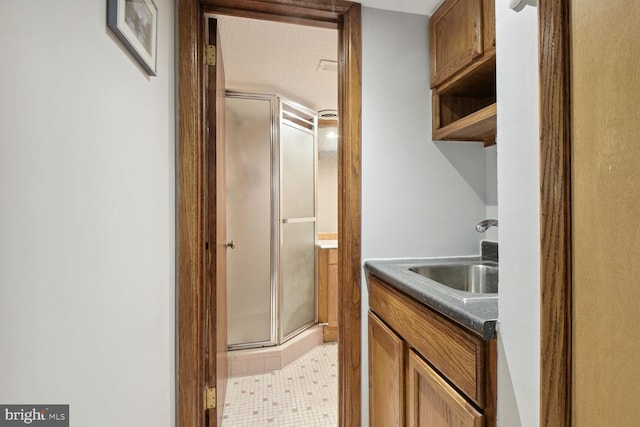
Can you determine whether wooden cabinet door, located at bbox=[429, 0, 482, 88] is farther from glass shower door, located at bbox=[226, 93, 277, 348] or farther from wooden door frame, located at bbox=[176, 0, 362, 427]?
glass shower door, located at bbox=[226, 93, 277, 348]

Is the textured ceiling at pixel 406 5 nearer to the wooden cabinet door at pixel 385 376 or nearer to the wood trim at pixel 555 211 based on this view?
the wood trim at pixel 555 211

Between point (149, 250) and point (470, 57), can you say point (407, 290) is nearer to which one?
point (149, 250)

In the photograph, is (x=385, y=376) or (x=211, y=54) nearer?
(x=385, y=376)

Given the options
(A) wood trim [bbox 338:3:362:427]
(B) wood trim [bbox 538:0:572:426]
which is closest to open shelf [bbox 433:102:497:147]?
(A) wood trim [bbox 338:3:362:427]

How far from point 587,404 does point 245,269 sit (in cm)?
231

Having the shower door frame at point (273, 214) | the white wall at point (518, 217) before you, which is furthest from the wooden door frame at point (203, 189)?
the shower door frame at point (273, 214)

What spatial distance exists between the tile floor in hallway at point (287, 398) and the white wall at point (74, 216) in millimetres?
1057

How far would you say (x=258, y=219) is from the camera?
2566 mm

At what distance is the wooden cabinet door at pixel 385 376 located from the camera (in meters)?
1.16

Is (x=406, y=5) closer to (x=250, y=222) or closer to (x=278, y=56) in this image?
(x=278, y=56)

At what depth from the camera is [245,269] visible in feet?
8.39

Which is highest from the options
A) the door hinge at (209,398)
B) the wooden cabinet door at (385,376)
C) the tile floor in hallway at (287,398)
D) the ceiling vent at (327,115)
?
the ceiling vent at (327,115)

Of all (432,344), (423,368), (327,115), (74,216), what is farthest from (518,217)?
(327,115)

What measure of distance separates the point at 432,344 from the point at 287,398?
1.44 m
